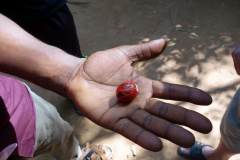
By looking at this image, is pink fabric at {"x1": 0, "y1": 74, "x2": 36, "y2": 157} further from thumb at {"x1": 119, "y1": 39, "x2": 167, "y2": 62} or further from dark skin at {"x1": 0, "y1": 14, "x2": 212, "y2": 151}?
thumb at {"x1": 119, "y1": 39, "x2": 167, "y2": 62}

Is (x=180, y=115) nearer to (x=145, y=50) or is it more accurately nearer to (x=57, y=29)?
(x=145, y=50)

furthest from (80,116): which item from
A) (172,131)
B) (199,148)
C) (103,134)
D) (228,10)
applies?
(228,10)

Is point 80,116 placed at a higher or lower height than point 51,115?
lower

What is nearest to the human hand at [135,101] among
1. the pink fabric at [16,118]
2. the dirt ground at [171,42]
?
the pink fabric at [16,118]

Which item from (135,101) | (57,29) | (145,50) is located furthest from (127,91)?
(57,29)

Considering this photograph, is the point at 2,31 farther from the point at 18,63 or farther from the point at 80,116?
the point at 80,116

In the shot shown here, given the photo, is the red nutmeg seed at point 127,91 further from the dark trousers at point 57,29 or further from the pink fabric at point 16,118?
the dark trousers at point 57,29
